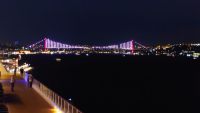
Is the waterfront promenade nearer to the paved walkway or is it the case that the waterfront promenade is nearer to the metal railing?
the paved walkway

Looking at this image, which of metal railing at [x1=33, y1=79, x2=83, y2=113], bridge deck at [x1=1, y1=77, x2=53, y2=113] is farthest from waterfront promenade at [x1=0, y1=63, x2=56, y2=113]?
metal railing at [x1=33, y1=79, x2=83, y2=113]

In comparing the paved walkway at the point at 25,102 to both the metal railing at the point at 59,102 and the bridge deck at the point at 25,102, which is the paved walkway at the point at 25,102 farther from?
the metal railing at the point at 59,102

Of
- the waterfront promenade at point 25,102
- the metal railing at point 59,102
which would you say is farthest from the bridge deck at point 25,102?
the metal railing at point 59,102

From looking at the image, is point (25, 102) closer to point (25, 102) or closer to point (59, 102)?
point (25, 102)

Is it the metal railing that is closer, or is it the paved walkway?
the metal railing

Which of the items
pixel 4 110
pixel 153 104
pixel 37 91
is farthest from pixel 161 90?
pixel 4 110

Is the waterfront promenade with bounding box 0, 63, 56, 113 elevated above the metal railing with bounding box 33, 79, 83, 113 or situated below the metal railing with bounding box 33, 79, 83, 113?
below

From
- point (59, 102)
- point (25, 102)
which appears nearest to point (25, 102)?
point (25, 102)
